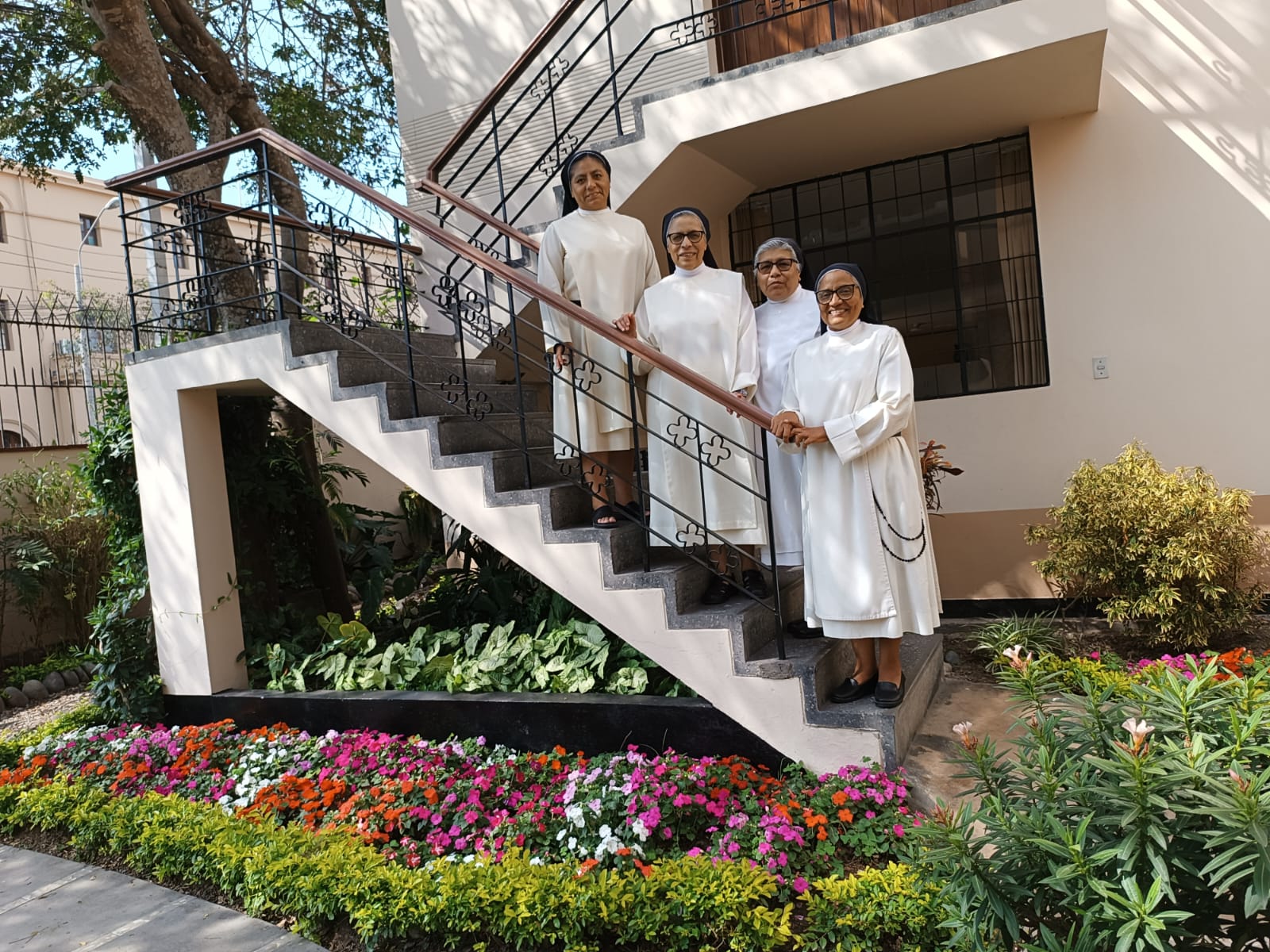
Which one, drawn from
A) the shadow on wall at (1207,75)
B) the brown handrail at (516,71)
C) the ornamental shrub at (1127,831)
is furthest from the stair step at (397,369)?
the shadow on wall at (1207,75)

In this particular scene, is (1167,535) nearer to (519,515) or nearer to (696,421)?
(696,421)

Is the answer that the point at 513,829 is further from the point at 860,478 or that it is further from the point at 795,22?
the point at 795,22

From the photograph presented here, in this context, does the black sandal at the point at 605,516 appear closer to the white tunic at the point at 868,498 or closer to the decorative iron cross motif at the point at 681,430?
the decorative iron cross motif at the point at 681,430

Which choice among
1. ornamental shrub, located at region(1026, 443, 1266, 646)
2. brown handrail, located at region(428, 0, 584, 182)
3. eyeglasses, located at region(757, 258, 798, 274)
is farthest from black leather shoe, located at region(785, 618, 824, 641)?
brown handrail, located at region(428, 0, 584, 182)

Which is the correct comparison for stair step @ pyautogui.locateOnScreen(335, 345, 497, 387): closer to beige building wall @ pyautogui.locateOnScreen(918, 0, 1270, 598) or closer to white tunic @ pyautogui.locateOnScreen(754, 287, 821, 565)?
white tunic @ pyautogui.locateOnScreen(754, 287, 821, 565)

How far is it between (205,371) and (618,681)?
3.01 metres

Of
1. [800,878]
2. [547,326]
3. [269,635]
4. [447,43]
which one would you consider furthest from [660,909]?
[447,43]

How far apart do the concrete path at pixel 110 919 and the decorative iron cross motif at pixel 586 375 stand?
2.57 metres

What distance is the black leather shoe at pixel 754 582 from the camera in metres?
4.08

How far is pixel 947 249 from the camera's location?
22.4 feet

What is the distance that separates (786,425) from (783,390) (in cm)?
56

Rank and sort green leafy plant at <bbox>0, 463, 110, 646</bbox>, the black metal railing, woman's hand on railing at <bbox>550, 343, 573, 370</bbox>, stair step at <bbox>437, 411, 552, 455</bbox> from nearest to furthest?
woman's hand on railing at <bbox>550, 343, 573, 370</bbox>
stair step at <bbox>437, 411, 552, 455</bbox>
the black metal railing
green leafy plant at <bbox>0, 463, 110, 646</bbox>

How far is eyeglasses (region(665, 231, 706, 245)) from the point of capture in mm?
3934

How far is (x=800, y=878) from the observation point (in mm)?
2887
